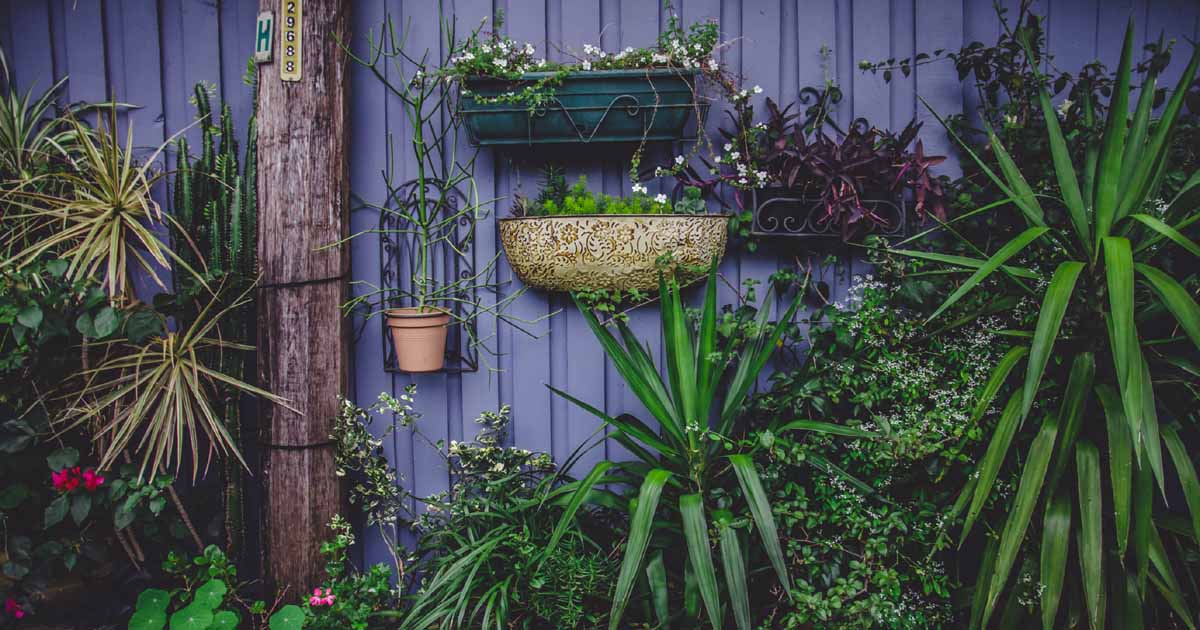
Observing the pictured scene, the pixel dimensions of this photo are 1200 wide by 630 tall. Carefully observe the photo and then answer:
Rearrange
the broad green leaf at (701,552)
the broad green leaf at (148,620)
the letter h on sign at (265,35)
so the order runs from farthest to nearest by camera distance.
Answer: the letter h on sign at (265,35), the broad green leaf at (148,620), the broad green leaf at (701,552)

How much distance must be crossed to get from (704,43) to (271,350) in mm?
1564

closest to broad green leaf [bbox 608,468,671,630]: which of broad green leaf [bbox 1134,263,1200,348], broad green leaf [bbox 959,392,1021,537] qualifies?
broad green leaf [bbox 959,392,1021,537]

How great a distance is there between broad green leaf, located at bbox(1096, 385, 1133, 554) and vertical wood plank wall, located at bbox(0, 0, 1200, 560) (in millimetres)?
786

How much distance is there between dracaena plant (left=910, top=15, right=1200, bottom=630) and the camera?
4.67 ft

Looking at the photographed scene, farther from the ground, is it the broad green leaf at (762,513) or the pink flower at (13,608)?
the broad green leaf at (762,513)

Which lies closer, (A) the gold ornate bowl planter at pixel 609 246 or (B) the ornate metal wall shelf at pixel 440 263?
(A) the gold ornate bowl planter at pixel 609 246

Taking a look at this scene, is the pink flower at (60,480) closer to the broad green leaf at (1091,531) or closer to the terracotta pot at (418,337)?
the terracotta pot at (418,337)

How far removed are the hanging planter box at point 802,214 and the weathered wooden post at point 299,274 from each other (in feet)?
4.25

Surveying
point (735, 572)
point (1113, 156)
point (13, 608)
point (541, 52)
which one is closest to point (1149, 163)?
point (1113, 156)

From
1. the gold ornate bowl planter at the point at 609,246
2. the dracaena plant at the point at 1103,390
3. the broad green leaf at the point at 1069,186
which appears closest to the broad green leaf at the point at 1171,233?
the dracaena plant at the point at 1103,390

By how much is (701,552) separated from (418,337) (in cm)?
100

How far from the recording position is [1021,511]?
150 cm

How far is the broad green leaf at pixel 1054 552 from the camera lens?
145cm

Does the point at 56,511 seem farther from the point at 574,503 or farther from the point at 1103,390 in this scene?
the point at 1103,390
